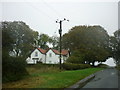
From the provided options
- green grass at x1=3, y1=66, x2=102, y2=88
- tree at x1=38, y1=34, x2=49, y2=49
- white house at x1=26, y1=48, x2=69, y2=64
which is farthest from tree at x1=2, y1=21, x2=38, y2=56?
green grass at x1=3, y1=66, x2=102, y2=88

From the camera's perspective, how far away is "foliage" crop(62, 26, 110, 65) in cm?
Answer: 6419

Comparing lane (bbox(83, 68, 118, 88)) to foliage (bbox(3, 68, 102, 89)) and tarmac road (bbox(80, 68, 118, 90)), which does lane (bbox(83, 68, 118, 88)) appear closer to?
tarmac road (bbox(80, 68, 118, 90))

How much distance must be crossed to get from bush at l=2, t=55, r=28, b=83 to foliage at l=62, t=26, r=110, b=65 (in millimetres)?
46290

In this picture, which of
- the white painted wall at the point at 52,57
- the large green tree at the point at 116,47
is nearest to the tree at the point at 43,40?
the white painted wall at the point at 52,57

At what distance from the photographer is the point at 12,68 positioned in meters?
15.4

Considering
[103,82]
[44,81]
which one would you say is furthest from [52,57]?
[44,81]

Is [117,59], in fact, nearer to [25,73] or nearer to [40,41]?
[40,41]

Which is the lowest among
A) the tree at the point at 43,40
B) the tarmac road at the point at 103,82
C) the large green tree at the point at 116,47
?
the tarmac road at the point at 103,82

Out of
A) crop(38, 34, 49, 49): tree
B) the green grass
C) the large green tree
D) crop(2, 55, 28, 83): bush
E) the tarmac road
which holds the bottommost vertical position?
the tarmac road

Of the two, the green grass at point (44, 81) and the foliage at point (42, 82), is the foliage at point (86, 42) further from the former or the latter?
the foliage at point (42, 82)

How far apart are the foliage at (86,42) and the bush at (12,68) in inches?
1822

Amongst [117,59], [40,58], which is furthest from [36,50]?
[117,59]

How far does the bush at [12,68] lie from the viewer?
14727 millimetres

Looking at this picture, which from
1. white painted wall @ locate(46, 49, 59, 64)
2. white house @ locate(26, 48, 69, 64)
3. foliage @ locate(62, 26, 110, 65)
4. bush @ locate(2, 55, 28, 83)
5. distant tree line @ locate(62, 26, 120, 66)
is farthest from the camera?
white painted wall @ locate(46, 49, 59, 64)
